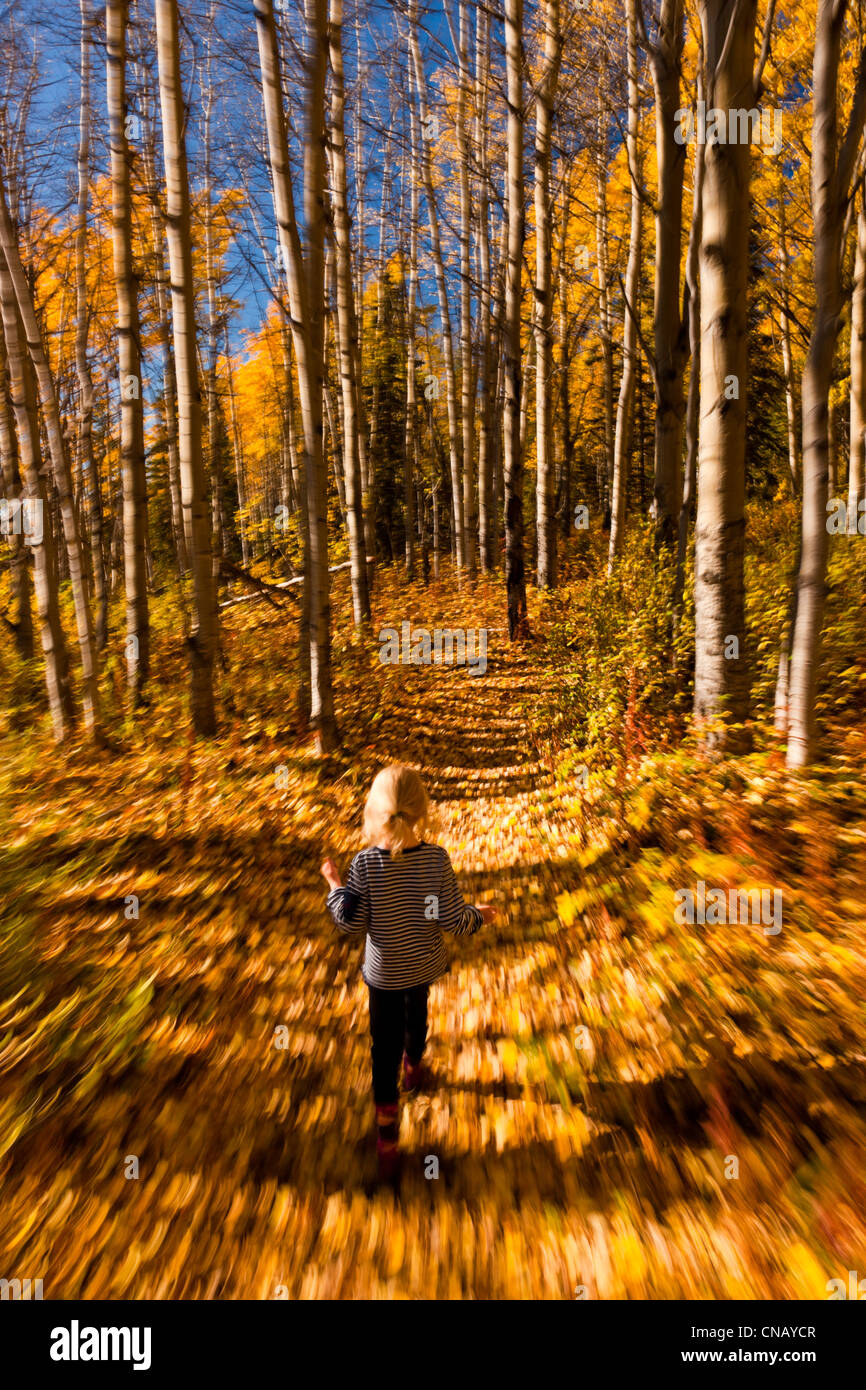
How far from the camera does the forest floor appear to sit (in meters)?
2.27

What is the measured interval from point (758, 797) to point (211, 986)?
352 cm

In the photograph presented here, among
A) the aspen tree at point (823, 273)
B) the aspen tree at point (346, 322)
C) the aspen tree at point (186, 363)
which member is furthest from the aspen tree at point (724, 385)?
the aspen tree at point (346, 322)

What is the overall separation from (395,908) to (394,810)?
413mm

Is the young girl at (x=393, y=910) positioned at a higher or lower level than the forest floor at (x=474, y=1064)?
higher

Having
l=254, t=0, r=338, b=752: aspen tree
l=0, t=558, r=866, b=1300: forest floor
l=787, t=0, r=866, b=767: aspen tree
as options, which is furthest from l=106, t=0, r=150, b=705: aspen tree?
l=787, t=0, r=866, b=767: aspen tree

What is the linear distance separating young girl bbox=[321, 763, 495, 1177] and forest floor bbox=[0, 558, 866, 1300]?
44 centimetres

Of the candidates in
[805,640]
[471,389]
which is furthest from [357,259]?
[805,640]

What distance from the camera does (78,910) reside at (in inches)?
173

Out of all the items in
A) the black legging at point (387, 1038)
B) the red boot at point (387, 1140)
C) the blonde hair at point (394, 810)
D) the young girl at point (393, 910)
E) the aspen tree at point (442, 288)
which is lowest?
the red boot at point (387, 1140)

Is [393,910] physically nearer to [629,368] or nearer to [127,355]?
[127,355]

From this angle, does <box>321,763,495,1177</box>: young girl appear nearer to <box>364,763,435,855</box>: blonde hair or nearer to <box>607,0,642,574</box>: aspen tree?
<box>364,763,435,855</box>: blonde hair

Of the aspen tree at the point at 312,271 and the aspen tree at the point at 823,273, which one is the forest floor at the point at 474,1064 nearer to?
the aspen tree at the point at 823,273

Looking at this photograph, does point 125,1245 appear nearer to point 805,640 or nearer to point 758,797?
Answer: point 758,797

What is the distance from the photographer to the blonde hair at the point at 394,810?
8.46 ft
